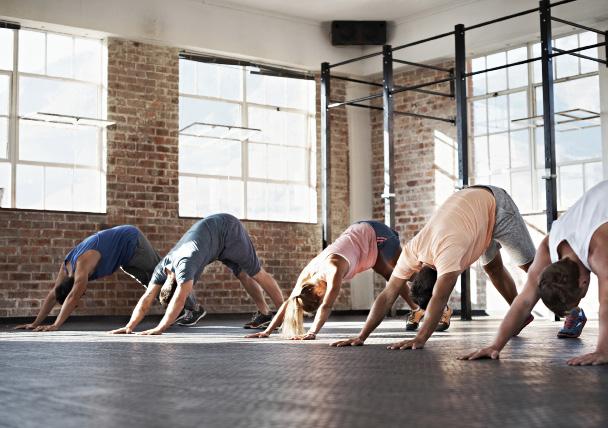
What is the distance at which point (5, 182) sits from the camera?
400 inches

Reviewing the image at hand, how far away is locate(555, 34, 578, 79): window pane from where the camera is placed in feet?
34.5

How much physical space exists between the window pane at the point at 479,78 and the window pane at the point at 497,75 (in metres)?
0.07

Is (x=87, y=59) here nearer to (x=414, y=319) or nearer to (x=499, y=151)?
(x=499, y=151)

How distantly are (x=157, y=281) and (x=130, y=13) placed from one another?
472 centimetres

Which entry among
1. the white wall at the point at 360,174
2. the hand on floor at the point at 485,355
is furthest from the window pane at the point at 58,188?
the hand on floor at the point at 485,355


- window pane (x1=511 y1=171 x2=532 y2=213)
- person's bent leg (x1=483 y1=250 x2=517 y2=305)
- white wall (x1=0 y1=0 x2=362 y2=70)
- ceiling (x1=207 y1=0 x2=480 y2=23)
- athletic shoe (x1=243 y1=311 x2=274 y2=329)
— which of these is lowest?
athletic shoe (x1=243 y1=311 x2=274 y2=329)

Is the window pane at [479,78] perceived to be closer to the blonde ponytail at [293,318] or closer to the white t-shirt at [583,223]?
the blonde ponytail at [293,318]

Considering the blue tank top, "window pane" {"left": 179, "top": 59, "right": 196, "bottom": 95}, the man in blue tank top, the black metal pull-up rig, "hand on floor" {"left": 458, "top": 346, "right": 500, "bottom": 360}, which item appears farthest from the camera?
"window pane" {"left": 179, "top": 59, "right": 196, "bottom": 95}

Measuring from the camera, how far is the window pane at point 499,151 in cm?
1137

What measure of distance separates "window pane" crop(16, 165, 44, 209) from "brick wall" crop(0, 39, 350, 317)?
18cm

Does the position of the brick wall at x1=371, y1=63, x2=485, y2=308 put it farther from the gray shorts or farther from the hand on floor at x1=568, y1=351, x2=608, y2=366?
the hand on floor at x1=568, y1=351, x2=608, y2=366

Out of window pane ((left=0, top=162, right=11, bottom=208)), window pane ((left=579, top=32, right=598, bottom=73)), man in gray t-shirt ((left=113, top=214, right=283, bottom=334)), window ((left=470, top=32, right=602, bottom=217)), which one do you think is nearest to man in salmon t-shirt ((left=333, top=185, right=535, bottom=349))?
man in gray t-shirt ((left=113, top=214, right=283, bottom=334))

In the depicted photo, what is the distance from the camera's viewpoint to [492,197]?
552cm

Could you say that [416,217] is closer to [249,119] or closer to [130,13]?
[249,119]
